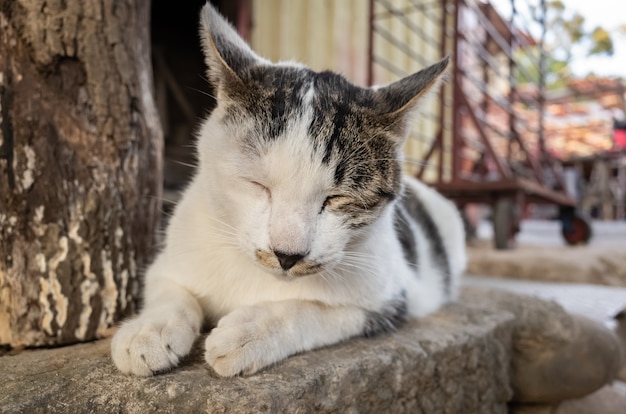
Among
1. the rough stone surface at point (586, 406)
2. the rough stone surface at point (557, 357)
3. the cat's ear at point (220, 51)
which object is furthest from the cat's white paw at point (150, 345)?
the rough stone surface at point (586, 406)

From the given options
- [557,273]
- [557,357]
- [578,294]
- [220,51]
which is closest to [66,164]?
[220,51]

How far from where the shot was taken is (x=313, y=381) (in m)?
0.97

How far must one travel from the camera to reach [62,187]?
A: 1.24 m

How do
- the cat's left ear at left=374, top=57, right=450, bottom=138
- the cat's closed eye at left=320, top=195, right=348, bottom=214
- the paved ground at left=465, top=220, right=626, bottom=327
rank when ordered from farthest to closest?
the paved ground at left=465, top=220, right=626, bottom=327 → the cat's left ear at left=374, top=57, right=450, bottom=138 → the cat's closed eye at left=320, top=195, right=348, bottom=214

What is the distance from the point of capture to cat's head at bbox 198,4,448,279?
955 millimetres

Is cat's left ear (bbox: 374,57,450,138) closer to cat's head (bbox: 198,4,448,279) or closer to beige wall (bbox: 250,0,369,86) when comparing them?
cat's head (bbox: 198,4,448,279)

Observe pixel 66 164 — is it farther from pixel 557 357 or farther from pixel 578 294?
pixel 578 294

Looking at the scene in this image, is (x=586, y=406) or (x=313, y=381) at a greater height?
(x=313, y=381)

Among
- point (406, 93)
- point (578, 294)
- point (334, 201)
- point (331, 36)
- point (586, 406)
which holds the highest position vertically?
point (331, 36)

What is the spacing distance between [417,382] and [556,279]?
2280 millimetres

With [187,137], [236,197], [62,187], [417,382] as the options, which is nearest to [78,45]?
[62,187]

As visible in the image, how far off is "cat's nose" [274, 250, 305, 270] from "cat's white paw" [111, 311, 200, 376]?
0.26 metres

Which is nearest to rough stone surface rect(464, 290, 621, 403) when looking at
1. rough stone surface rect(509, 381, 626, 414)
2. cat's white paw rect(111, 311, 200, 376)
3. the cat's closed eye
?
rough stone surface rect(509, 381, 626, 414)

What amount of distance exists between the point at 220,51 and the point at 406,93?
0.42m
